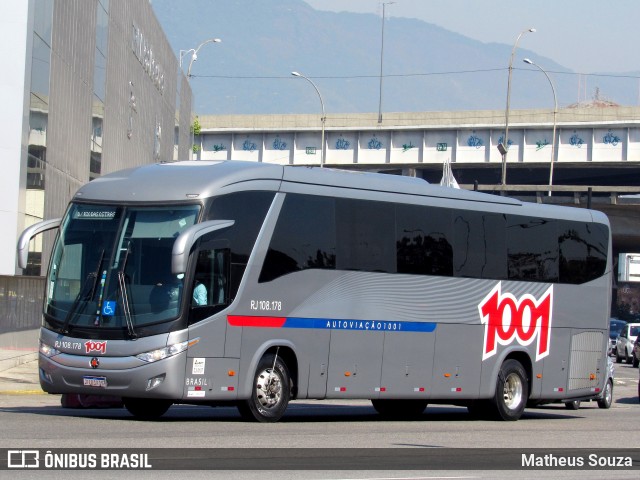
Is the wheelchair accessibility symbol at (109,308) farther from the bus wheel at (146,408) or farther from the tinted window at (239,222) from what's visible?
the bus wheel at (146,408)

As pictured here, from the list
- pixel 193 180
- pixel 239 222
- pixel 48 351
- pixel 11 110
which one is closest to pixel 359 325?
pixel 239 222

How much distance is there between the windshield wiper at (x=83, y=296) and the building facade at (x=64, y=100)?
1443 centimetres

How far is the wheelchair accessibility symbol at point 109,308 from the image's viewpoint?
16.8m

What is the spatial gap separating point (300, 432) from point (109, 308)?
2908 millimetres

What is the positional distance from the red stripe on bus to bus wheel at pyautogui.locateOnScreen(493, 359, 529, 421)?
531 centimetres

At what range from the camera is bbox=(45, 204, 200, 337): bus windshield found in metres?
16.8

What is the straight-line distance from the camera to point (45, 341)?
1733 cm

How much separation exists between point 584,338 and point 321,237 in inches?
282

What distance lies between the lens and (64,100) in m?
36.1

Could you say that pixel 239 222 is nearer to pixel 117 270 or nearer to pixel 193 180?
pixel 193 180

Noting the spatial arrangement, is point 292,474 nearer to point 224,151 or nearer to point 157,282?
point 157,282

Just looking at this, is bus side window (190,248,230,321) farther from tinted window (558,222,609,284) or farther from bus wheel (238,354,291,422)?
tinted window (558,222,609,284)

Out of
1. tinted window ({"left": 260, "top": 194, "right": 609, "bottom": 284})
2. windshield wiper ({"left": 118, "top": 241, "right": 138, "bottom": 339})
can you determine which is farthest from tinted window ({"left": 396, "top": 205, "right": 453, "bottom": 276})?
windshield wiper ({"left": 118, "top": 241, "right": 138, "bottom": 339})

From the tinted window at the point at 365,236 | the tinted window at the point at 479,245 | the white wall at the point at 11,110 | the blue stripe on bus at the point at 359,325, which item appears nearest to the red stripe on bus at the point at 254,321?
the blue stripe on bus at the point at 359,325
